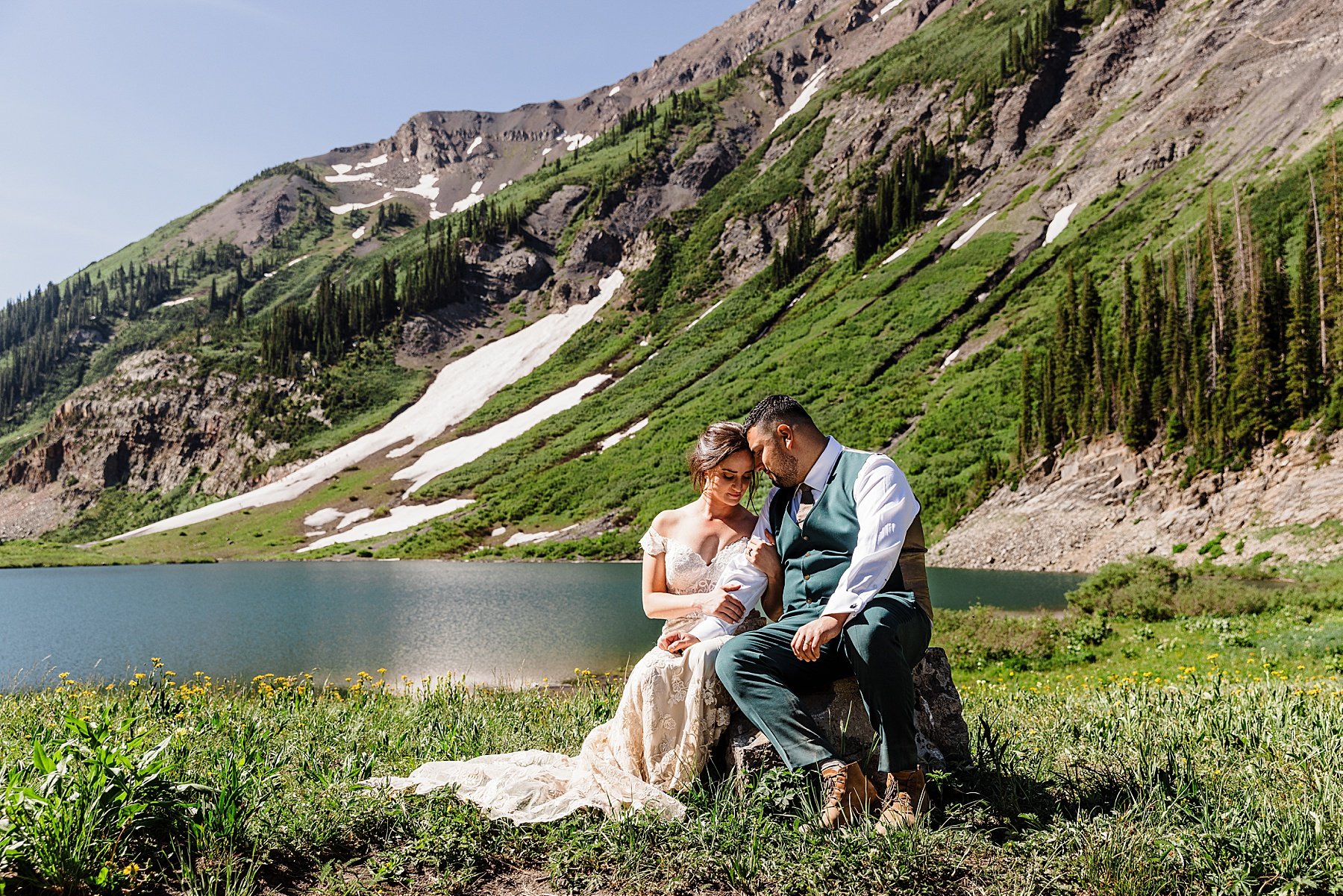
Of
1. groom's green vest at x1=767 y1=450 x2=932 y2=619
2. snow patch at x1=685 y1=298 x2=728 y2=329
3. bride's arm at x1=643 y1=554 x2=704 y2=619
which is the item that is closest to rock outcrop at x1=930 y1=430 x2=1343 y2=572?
groom's green vest at x1=767 y1=450 x2=932 y2=619

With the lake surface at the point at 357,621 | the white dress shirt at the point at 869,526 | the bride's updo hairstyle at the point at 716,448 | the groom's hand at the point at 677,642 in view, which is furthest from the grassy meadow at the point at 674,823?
the lake surface at the point at 357,621

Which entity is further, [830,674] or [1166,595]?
[1166,595]

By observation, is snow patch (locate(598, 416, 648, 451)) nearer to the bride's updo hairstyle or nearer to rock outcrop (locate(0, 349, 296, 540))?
rock outcrop (locate(0, 349, 296, 540))

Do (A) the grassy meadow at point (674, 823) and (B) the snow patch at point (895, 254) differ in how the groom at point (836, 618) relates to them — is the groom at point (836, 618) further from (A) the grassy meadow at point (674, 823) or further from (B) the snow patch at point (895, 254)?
(B) the snow patch at point (895, 254)

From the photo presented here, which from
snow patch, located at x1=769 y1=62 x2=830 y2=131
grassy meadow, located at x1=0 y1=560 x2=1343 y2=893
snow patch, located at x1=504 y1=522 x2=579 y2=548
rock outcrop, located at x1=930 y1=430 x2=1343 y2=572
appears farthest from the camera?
snow patch, located at x1=769 y1=62 x2=830 y2=131

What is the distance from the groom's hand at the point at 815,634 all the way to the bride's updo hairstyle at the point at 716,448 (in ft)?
4.21

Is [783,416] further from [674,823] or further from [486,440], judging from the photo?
[486,440]

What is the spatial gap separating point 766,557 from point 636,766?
70.8 inches

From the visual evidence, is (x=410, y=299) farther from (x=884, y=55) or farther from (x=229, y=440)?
(x=884, y=55)

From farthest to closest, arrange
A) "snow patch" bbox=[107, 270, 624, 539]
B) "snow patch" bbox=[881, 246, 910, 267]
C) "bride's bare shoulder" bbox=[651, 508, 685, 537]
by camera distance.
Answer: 1. "snow patch" bbox=[107, 270, 624, 539]
2. "snow patch" bbox=[881, 246, 910, 267]
3. "bride's bare shoulder" bbox=[651, 508, 685, 537]

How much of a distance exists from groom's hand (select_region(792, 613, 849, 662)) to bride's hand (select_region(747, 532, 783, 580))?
877mm

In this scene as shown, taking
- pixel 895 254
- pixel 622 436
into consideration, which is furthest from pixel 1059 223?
pixel 622 436

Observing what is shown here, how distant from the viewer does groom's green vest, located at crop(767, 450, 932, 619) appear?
5.05 m

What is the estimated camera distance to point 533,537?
60.0m
